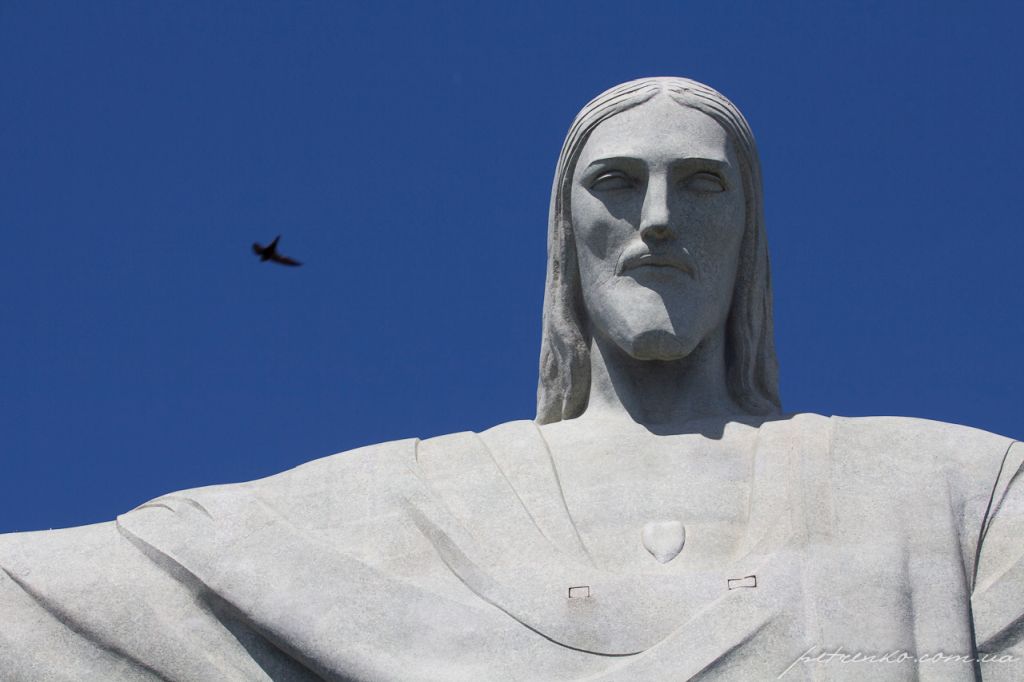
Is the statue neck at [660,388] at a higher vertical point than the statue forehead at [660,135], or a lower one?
lower

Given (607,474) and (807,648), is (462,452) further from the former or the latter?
(807,648)

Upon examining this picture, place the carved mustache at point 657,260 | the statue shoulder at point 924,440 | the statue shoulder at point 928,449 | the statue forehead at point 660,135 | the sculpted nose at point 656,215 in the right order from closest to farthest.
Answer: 1. the statue shoulder at point 928,449
2. the statue shoulder at point 924,440
3. the sculpted nose at point 656,215
4. the carved mustache at point 657,260
5. the statue forehead at point 660,135

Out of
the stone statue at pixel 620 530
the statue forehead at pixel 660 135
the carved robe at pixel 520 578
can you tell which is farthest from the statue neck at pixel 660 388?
the statue forehead at pixel 660 135

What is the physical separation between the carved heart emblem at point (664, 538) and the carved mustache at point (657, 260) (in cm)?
174

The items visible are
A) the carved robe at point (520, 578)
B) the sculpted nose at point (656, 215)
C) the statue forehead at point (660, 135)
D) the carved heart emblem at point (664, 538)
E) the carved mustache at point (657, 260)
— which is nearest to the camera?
A: the carved robe at point (520, 578)

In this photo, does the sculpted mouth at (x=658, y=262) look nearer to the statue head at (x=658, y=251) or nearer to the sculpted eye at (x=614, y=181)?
the statue head at (x=658, y=251)

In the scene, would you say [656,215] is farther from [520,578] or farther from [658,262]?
[520,578]

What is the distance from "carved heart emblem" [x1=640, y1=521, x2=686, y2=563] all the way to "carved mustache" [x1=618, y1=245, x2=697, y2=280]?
1742 millimetres

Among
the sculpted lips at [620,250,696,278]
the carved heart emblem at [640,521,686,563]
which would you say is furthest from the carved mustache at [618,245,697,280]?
the carved heart emblem at [640,521,686,563]

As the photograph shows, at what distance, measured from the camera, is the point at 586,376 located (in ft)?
56.2

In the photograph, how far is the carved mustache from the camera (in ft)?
54.5

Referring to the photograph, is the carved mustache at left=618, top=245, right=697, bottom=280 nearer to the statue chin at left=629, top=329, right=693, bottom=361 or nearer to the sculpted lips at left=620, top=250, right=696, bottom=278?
the sculpted lips at left=620, top=250, right=696, bottom=278

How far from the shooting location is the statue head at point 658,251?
16672 mm

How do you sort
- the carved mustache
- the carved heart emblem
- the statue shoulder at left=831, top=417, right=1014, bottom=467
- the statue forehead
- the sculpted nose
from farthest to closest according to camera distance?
the statue forehead < the carved mustache < the sculpted nose < the statue shoulder at left=831, top=417, right=1014, bottom=467 < the carved heart emblem
